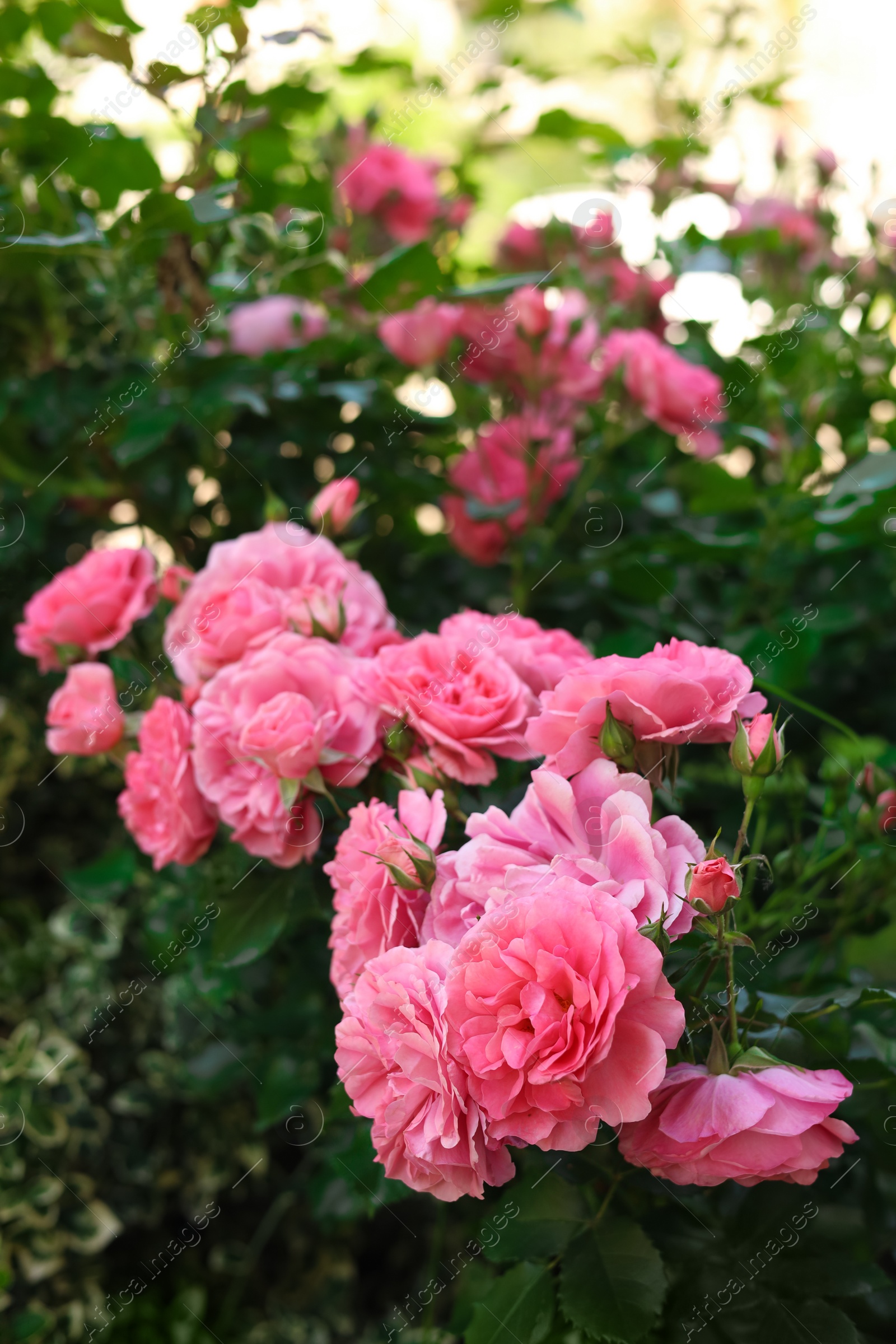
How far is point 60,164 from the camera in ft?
3.46

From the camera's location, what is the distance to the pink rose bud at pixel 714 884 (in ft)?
1.40

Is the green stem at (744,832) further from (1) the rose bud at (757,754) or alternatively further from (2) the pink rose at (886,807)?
(2) the pink rose at (886,807)

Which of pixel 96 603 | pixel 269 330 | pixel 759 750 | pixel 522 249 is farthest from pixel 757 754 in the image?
pixel 522 249

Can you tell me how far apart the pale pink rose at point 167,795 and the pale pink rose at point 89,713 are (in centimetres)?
6

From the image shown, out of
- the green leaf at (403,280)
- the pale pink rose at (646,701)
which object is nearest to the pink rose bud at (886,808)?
the pale pink rose at (646,701)

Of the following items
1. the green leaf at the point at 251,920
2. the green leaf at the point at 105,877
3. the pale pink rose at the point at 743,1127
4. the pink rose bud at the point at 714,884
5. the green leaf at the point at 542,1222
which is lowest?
the green leaf at the point at 105,877

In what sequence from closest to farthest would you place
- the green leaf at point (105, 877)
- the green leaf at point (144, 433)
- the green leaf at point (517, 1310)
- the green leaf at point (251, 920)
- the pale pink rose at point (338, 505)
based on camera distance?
the green leaf at point (517, 1310) → the green leaf at point (251, 920) → the pale pink rose at point (338, 505) → the green leaf at point (144, 433) → the green leaf at point (105, 877)

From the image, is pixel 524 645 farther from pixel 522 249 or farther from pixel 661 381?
pixel 522 249

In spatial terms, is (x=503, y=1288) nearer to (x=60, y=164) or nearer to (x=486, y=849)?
(x=486, y=849)

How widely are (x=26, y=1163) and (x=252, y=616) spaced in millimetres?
835

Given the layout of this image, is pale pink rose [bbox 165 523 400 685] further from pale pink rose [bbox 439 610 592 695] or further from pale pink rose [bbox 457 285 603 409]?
pale pink rose [bbox 457 285 603 409]

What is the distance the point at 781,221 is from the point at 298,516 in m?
0.72

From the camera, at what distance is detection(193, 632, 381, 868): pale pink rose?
0.62 meters

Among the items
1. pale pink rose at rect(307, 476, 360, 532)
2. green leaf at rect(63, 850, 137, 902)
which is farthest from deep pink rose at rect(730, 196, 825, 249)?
green leaf at rect(63, 850, 137, 902)
